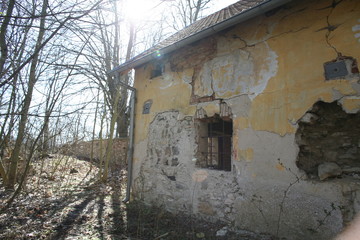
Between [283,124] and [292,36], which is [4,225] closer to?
[283,124]

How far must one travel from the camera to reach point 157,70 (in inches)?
228

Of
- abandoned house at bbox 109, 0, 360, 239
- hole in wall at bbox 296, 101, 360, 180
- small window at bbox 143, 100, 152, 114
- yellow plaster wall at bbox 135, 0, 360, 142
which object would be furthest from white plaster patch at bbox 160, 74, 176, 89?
hole in wall at bbox 296, 101, 360, 180

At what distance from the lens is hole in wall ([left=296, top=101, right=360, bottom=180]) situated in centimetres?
286

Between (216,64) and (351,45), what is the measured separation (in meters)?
2.12

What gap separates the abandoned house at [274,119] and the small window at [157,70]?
2.46 feet

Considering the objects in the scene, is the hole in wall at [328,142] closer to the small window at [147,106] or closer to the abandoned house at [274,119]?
the abandoned house at [274,119]

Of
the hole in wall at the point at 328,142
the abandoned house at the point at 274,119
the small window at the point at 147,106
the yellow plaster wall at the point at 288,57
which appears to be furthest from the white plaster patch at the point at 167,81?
the hole in wall at the point at 328,142

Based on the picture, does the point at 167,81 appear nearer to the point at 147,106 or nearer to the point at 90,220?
the point at 147,106

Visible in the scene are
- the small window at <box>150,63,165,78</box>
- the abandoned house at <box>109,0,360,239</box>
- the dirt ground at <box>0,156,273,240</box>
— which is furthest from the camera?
the small window at <box>150,63,165,78</box>

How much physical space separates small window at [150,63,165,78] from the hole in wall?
139 inches

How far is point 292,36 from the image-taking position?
3.39 m

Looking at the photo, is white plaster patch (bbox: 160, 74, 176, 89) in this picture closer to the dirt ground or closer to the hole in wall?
the dirt ground

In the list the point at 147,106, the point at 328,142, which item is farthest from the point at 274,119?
the point at 147,106

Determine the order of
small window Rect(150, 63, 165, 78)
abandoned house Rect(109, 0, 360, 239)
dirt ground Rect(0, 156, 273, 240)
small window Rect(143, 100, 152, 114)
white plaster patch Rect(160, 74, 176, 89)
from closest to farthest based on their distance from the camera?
abandoned house Rect(109, 0, 360, 239) < dirt ground Rect(0, 156, 273, 240) < white plaster patch Rect(160, 74, 176, 89) < small window Rect(150, 63, 165, 78) < small window Rect(143, 100, 152, 114)
